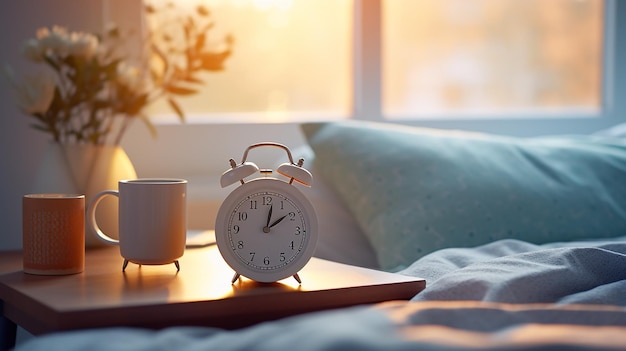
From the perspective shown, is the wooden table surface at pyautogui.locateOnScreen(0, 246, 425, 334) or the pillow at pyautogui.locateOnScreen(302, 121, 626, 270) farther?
the pillow at pyautogui.locateOnScreen(302, 121, 626, 270)

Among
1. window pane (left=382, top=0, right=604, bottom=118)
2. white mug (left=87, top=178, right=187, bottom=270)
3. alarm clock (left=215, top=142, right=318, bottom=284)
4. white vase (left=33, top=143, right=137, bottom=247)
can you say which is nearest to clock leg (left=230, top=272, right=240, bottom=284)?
alarm clock (left=215, top=142, right=318, bottom=284)

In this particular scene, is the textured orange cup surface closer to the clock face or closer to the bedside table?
the bedside table

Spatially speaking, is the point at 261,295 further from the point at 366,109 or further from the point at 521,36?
the point at 521,36

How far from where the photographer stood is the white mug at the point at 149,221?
116 cm

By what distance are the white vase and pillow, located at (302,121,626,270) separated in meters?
0.48

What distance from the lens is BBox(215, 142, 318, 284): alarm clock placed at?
1083 millimetres

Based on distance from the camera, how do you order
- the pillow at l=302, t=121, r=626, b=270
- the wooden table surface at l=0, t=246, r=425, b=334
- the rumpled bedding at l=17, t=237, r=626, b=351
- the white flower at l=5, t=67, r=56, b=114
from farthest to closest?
1. the pillow at l=302, t=121, r=626, b=270
2. the white flower at l=5, t=67, r=56, b=114
3. the wooden table surface at l=0, t=246, r=425, b=334
4. the rumpled bedding at l=17, t=237, r=626, b=351

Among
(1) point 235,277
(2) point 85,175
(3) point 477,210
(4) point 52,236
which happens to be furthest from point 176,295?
(3) point 477,210

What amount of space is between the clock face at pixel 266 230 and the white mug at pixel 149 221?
11 cm

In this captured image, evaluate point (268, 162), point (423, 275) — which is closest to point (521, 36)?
point (268, 162)

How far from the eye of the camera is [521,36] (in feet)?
8.38

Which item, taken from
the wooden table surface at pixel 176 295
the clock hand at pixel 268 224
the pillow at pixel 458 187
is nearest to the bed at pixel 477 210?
the pillow at pixel 458 187

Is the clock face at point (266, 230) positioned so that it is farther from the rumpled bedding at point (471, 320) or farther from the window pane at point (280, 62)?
the window pane at point (280, 62)

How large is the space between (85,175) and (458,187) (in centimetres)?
73
